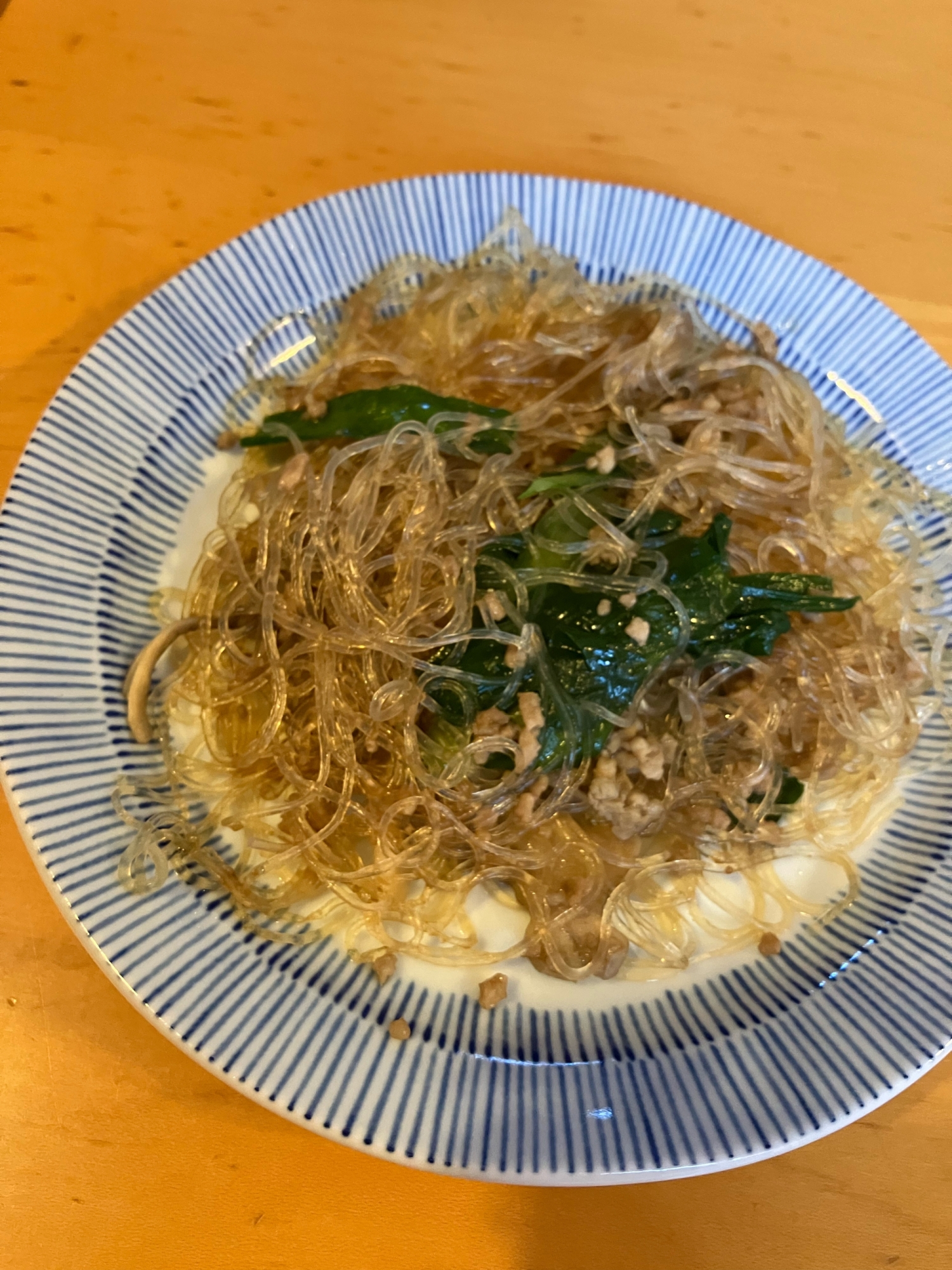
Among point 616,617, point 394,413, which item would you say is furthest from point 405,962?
point 394,413

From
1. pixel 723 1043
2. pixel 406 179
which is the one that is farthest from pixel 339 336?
pixel 723 1043

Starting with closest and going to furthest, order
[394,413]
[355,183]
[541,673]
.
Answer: [541,673], [394,413], [355,183]

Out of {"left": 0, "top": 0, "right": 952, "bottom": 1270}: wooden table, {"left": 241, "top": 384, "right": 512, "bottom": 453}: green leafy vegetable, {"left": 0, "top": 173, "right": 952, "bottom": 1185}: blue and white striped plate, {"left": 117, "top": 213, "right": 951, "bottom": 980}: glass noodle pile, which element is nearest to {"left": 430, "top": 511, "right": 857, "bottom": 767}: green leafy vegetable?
{"left": 117, "top": 213, "right": 951, "bottom": 980}: glass noodle pile

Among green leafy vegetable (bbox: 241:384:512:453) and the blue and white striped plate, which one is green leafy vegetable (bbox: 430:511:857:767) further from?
the blue and white striped plate

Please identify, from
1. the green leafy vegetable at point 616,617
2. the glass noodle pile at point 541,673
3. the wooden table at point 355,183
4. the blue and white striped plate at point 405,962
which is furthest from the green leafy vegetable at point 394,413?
the wooden table at point 355,183

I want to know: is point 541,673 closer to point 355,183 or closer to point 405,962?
point 405,962

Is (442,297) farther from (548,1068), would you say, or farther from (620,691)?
(548,1068)
